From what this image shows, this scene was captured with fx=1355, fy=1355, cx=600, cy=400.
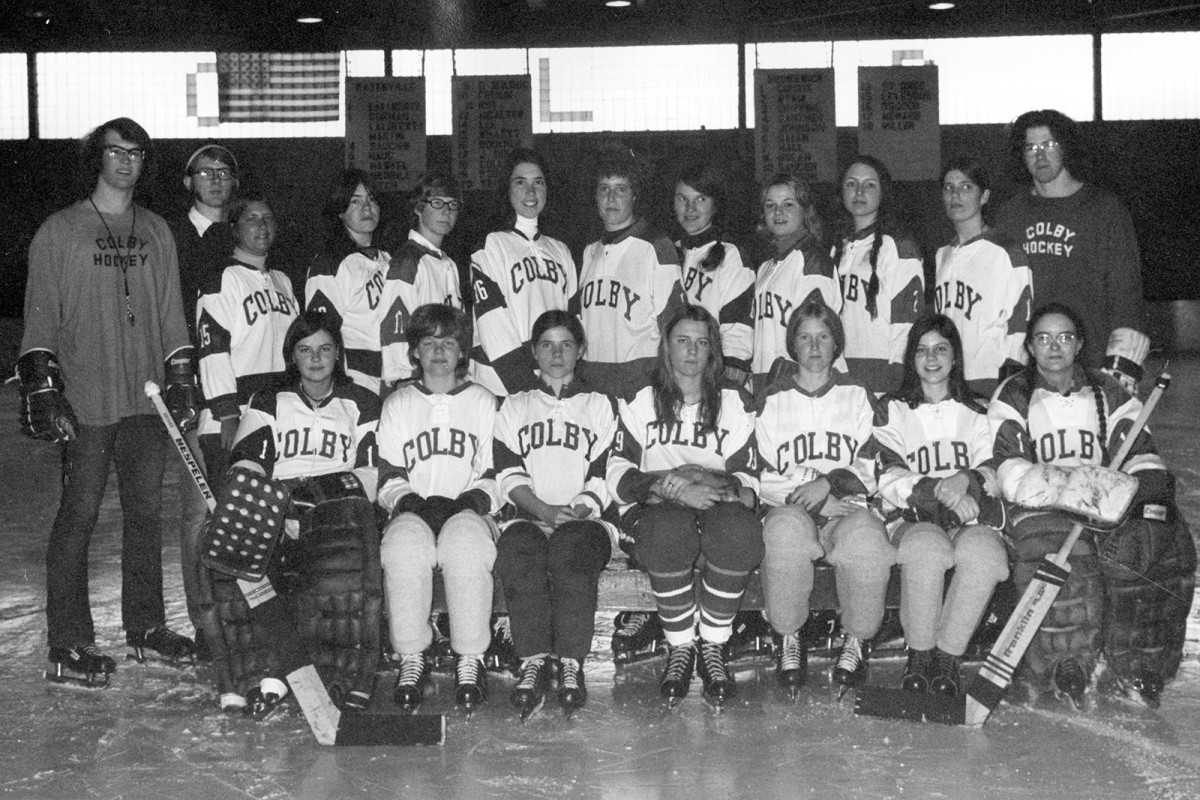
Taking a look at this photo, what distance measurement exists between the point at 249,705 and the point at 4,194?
28.1 feet

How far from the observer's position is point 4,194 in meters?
10.6

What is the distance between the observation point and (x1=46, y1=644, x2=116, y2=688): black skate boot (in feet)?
11.8

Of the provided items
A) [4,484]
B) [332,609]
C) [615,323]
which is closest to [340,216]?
[615,323]

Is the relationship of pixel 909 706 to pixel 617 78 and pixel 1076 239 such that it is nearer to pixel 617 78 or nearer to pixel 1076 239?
pixel 1076 239

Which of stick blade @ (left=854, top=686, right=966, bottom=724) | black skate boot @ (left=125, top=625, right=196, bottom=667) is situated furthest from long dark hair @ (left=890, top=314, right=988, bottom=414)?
black skate boot @ (left=125, top=625, right=196, bottom=667)

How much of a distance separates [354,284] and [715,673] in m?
1.71

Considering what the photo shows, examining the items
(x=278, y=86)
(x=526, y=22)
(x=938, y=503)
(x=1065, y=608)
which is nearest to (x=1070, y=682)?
(x=1065, y=608)

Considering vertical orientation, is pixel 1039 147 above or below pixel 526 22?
below

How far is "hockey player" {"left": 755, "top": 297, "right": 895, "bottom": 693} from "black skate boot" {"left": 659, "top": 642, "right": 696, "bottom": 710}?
23 cm

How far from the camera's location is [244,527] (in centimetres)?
323

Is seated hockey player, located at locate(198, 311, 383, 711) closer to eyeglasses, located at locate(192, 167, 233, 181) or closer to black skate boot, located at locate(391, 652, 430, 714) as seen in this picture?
black skate boot, located at locate(391, 652, 430, 714)

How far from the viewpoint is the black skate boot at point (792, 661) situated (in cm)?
342

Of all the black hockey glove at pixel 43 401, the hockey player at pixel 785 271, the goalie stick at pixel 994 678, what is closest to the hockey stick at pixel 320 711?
the black hockey glove at pixel 43 401

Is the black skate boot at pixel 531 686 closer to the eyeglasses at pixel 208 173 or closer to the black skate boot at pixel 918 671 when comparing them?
the black skate boot at pixel 918 671
